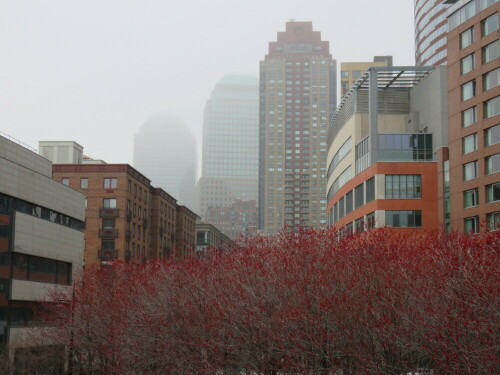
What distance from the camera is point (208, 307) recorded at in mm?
35562

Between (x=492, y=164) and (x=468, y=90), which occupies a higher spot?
(x=468, y=90)

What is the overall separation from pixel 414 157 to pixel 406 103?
1145cm

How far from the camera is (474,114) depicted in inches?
2394

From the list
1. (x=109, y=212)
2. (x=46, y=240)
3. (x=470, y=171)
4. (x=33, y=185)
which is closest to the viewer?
(x=33, y=185)

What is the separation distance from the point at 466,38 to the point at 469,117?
7.34 meters

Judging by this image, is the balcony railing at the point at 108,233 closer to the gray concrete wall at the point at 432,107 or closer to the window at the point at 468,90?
the gray concrete wall at the point at 432,107

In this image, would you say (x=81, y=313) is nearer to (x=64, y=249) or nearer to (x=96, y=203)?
(x=64, y=249)

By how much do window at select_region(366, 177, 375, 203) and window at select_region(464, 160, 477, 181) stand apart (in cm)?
1202

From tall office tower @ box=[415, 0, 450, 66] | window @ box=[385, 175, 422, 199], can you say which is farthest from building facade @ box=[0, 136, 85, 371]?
tall office tower @ box=[415, 0, 450, 66]

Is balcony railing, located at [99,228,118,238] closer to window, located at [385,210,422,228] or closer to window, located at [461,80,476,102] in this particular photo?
window, located at [385,210,422,228]

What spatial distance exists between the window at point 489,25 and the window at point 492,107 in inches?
238

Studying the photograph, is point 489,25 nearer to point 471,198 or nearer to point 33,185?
point 471,198

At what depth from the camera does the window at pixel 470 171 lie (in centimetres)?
6050

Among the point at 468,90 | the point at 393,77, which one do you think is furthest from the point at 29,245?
the point at 393,77
